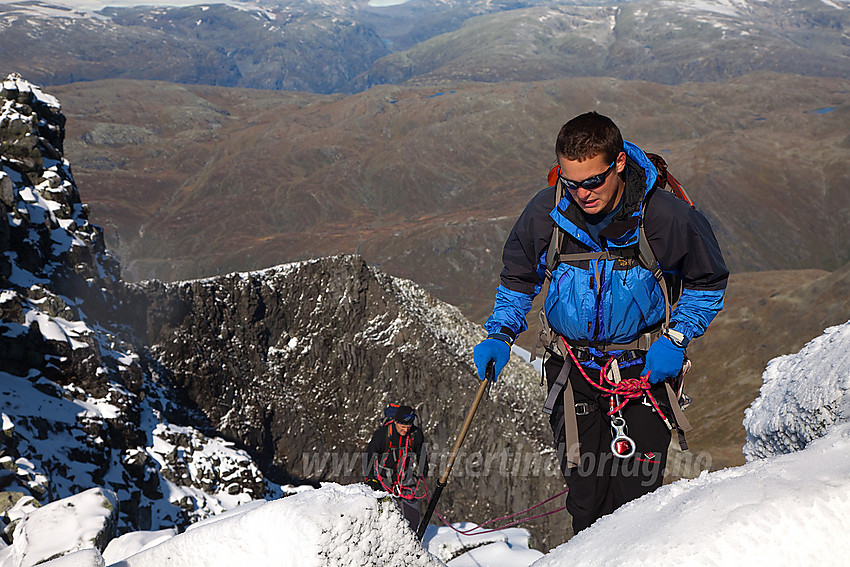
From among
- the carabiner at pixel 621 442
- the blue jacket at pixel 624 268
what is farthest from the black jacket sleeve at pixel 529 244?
the carabiner at pixel 621 442

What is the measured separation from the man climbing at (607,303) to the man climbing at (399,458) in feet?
21.3

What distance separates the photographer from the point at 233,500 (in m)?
18.6

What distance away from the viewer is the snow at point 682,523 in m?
2.46

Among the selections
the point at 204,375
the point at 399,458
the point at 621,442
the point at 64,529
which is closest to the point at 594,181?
the point at 621,442

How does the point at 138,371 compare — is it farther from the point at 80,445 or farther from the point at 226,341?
the point at 226,341

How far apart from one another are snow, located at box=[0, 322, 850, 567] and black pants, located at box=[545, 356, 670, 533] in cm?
118

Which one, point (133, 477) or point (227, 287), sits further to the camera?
point (227, 287)

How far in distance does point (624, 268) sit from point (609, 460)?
4.91 ft

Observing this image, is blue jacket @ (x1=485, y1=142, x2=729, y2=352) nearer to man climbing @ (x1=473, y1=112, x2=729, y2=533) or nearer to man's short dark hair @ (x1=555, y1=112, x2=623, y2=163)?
man climbing @ (x1=473, y1=112, x2=729, y2=533)

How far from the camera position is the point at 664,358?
14.1 ft

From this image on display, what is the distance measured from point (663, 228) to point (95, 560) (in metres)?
4.19

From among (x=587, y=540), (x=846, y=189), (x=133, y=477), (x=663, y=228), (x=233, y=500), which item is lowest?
(x=846, y=189)

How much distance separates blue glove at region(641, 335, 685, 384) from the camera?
4281 millimetres

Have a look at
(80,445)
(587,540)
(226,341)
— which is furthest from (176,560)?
(226,341)
